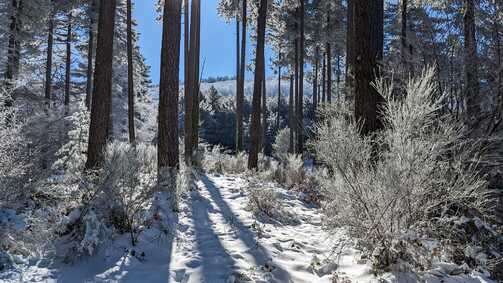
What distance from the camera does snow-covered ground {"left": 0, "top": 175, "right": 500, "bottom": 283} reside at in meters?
3.33

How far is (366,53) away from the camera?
203 inches

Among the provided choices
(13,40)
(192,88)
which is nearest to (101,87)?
(192,88)

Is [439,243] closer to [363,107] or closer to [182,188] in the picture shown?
[363,107]

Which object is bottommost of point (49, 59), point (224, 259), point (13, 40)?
point (224, 259)

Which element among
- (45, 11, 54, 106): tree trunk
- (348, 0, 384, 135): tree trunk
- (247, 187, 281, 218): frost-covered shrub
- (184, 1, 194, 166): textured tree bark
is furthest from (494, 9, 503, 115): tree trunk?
(45, 11, 54, 106): tree trunk

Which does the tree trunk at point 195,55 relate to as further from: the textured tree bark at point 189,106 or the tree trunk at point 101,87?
the tree trunk at point 101,87

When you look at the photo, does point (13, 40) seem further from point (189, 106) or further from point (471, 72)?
point (471, 72)

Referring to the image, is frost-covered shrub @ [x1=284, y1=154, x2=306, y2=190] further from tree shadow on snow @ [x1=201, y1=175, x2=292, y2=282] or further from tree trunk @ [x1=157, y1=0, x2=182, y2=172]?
tree trunk @ [x1=157, y1=0, x2=182, y2=172]

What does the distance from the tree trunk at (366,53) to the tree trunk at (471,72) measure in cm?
115

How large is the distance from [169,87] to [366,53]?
4288mm

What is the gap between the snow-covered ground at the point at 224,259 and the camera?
3.33 meters

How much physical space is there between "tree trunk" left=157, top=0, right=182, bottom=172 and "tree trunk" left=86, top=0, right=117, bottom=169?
1.14 m

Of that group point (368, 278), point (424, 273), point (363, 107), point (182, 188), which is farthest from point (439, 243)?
point (182, 188)

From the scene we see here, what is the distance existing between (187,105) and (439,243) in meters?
9.55
